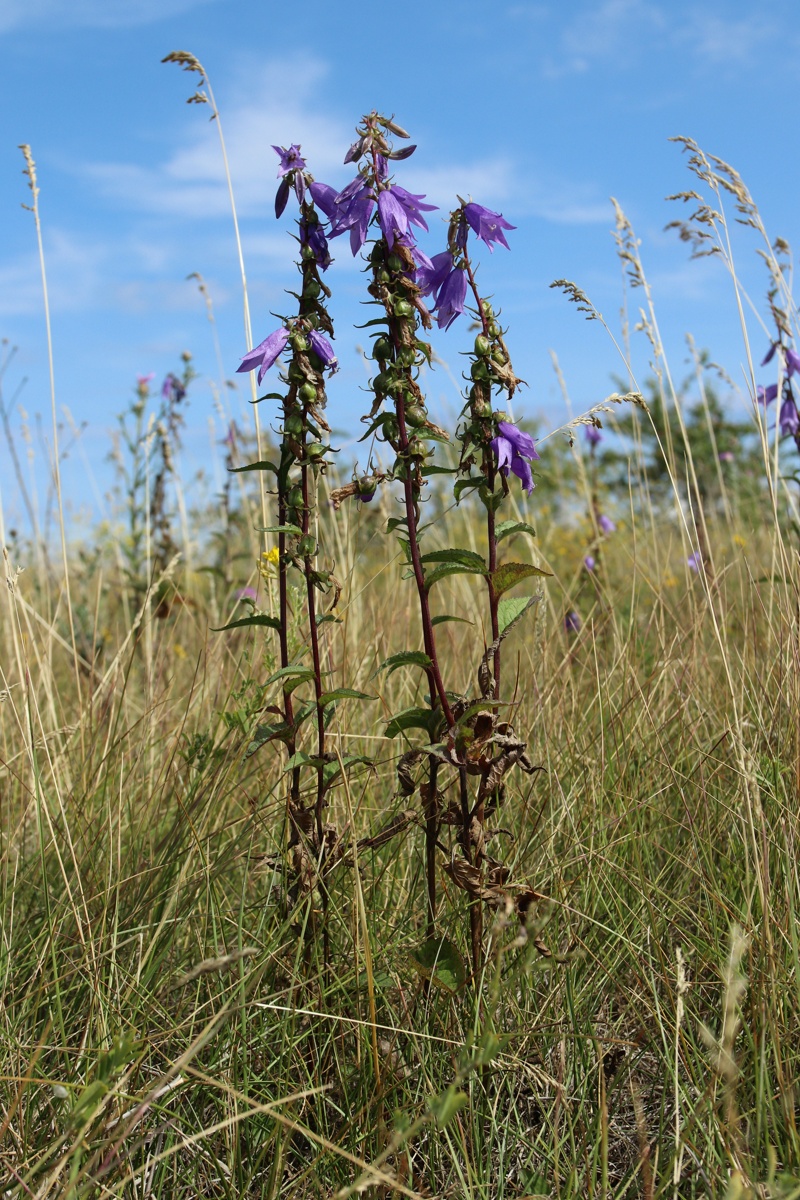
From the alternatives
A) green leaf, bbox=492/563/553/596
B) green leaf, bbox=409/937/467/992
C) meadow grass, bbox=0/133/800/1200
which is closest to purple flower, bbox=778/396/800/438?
meadow grass, bbox=0/133/800/1200

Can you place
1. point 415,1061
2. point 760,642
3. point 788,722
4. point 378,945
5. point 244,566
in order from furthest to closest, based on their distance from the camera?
point 244,566
point 760,642
point 788,722
point 378,945
point 415,1061

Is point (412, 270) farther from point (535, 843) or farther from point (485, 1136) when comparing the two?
point (485, 1136)

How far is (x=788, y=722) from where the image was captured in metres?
2.43

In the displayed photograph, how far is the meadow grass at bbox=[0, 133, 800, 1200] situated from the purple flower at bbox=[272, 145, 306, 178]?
0.68 m

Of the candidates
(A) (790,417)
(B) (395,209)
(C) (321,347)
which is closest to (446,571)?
(C) (321,347)

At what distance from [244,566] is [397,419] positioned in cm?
665

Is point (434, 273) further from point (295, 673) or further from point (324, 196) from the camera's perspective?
point (295, 673)

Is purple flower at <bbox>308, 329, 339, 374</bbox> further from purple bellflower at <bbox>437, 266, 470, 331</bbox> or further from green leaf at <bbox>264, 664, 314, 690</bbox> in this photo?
green leaf at <bbox>264, 664, 314, 690</bbox>

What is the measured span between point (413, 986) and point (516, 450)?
3.27 ft

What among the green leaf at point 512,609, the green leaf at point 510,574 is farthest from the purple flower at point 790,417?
the green leaf at point 510,574

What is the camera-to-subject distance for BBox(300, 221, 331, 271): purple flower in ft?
5.80

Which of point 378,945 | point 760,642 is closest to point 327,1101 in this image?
point 378,945

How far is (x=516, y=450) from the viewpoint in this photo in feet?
5.57

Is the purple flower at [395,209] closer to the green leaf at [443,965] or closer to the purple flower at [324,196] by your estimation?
the purple flower at [324,196]
